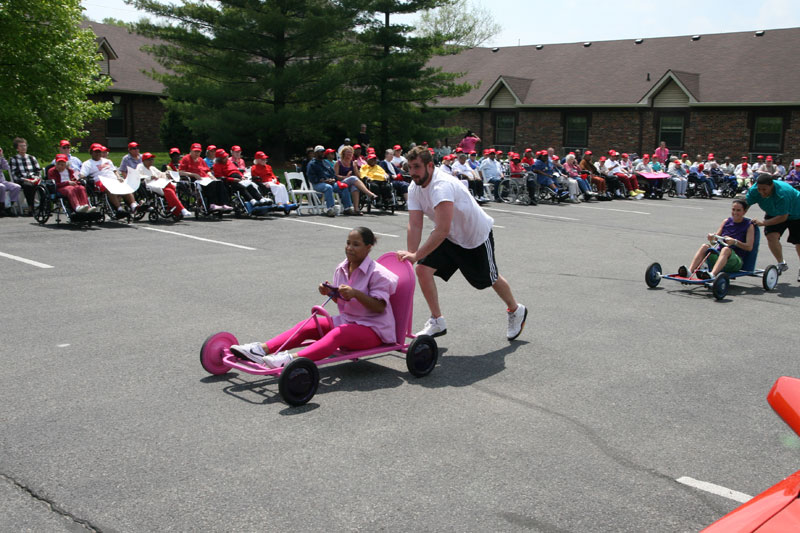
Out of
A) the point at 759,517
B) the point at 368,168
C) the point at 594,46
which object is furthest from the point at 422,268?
the point at 594,46

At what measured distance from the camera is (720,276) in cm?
943

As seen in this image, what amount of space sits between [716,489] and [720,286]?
18.9 ft

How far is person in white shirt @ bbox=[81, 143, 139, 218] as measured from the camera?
15.4 metres

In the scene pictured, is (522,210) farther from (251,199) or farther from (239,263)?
(239,263)

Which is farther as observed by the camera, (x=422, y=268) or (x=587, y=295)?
(x=587, y=295)

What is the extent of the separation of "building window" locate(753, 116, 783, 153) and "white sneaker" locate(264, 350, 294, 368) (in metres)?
35.0

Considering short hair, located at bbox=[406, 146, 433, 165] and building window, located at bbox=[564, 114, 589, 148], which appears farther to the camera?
building window, located at bbox=[564, 114, 589, 148]

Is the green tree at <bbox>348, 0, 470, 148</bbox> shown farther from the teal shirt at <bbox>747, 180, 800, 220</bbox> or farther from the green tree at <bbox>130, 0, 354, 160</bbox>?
the teal shirt at <bbox>747, 180, 800, 220</bbox>

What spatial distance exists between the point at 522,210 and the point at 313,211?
6.31 m

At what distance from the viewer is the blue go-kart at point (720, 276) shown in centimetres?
949

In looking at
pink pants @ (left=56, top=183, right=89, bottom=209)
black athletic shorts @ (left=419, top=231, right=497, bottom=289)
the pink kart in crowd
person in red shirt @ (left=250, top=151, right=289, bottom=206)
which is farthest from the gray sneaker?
person in red shirt @ (left=250, top=151, right=289, bottom=206)

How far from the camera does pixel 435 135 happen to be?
31359 millimetres

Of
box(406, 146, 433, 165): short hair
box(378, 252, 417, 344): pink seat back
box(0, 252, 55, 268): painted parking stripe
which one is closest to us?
box(378, 252, 417, 344): pink seat back

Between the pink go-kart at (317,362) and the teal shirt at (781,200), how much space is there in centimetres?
653
